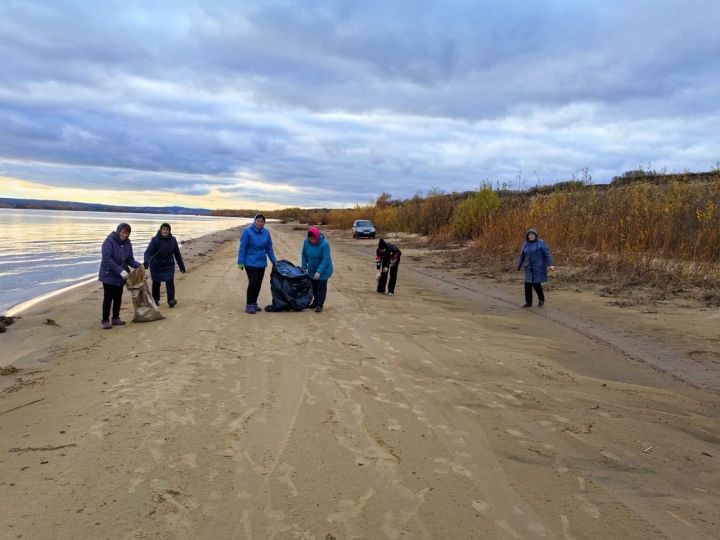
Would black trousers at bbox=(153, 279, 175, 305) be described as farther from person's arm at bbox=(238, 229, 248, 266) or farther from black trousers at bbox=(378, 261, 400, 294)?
black trousers at bbox=(378, 261, 400, 294)

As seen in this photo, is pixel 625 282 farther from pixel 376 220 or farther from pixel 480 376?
pixel 376 220

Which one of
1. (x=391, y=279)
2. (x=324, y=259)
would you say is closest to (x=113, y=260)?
(x=324, y=259)

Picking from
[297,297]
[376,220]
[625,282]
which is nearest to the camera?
[297,297]

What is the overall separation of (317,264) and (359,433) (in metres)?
5.97

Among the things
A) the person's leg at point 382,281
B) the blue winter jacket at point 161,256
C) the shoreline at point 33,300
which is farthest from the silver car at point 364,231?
the blue winter jacket at point 161,256

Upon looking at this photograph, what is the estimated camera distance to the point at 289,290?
955 centimetres

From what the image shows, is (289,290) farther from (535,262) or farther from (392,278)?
(535,262)

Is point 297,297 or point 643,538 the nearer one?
point 643,538

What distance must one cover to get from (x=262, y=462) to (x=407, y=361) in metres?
2.92

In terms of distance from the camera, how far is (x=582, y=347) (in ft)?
24.1

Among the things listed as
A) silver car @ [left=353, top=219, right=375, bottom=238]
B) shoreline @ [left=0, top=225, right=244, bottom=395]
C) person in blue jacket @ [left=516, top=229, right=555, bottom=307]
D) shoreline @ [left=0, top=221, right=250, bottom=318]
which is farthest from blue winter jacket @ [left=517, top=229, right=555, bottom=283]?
silver car @ [left=353, top=219, right=375, bottom=238]

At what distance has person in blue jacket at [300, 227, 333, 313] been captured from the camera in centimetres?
952

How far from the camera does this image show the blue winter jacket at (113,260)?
8203mm

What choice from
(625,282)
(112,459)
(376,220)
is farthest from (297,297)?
(376,220)
